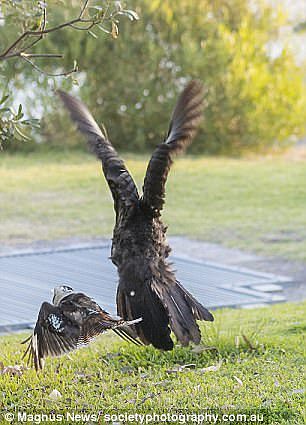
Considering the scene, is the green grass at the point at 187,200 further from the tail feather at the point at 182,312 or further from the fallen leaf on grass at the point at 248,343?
the tail feather at the point at 182,312

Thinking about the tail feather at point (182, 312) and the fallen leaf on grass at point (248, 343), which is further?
the fallen leaf on grass at point (248, 343)

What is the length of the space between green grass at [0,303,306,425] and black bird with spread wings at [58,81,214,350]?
0.86 feet

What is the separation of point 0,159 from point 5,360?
36.4 feet

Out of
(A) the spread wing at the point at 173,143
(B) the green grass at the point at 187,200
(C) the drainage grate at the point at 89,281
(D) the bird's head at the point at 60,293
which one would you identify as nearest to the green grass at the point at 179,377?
(D) the bird's head at the point at 60,293

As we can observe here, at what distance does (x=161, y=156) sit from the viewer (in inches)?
177

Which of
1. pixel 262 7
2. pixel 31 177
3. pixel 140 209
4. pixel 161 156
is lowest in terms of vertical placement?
pixel 31 177

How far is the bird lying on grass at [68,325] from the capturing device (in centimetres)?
407

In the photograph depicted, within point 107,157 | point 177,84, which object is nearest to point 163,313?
point 107,157

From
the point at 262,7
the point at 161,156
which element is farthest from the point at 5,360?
the point at 262,7

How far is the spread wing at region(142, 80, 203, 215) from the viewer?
14.7ft

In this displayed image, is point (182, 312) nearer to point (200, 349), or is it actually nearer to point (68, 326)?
point (200, 349)

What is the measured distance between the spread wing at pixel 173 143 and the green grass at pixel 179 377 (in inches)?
34.9

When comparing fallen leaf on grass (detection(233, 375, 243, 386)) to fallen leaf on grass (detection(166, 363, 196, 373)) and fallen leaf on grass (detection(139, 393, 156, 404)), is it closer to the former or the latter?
fallen leaf on grass (detection(166, 363, 196, 373))

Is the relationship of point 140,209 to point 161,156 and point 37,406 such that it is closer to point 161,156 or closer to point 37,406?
point 161,156
